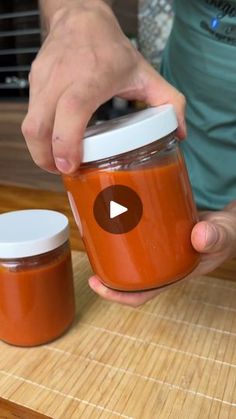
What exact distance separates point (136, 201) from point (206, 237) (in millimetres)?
89

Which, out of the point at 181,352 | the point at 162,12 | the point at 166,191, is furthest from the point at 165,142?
the point at 162,12

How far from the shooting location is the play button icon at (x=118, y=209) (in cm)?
42

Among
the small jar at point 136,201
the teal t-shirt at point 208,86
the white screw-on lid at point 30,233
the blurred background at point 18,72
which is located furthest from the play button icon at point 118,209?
the blurred background at point 18,72

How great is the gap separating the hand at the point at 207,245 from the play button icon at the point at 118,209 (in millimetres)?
74

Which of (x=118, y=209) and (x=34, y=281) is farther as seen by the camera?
(x=34, y=281)

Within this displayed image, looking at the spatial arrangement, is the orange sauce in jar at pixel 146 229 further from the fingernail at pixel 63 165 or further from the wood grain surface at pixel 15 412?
the wood grain surface at pixel 15 412

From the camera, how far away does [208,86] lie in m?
0.87

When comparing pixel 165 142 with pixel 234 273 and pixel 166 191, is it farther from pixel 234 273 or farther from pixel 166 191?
pixel 234 273

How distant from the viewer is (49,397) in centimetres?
49

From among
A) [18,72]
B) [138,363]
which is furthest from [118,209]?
[18,72]

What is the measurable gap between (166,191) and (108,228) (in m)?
0.06

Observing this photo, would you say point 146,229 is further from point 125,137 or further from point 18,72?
point 18,72

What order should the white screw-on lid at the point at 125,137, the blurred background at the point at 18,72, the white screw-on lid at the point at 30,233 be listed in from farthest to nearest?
the blurred background at the point at 18,72
the white screw-on lid at the point at 30,233
the white screw-on lid at the point at 125,137

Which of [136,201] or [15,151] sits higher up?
[136,201]
